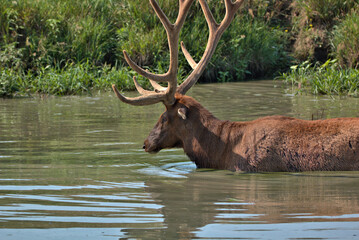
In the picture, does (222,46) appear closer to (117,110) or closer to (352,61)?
(352,61)

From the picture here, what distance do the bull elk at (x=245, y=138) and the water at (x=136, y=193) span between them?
0.21 metres

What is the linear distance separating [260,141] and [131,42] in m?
9.69

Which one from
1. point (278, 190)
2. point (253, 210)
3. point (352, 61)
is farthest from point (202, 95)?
point (253, 210)

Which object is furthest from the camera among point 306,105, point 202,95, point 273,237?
point 202,95

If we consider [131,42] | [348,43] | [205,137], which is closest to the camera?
[205,137]

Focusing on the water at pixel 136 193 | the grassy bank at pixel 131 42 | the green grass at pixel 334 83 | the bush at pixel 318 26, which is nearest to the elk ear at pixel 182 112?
the water at pixel 136 193

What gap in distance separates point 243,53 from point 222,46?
0.57 m

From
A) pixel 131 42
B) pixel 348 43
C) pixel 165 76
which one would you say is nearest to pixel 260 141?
pixel 165 76

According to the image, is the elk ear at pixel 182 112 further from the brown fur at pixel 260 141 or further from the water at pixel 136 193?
the water at pixel 136 193

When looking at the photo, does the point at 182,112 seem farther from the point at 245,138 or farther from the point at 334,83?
the point at 334,83

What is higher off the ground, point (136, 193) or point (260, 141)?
point (260, 141)

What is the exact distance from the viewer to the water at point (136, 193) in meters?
4.77

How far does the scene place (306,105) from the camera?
41.1 ft

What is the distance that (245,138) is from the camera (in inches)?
296
